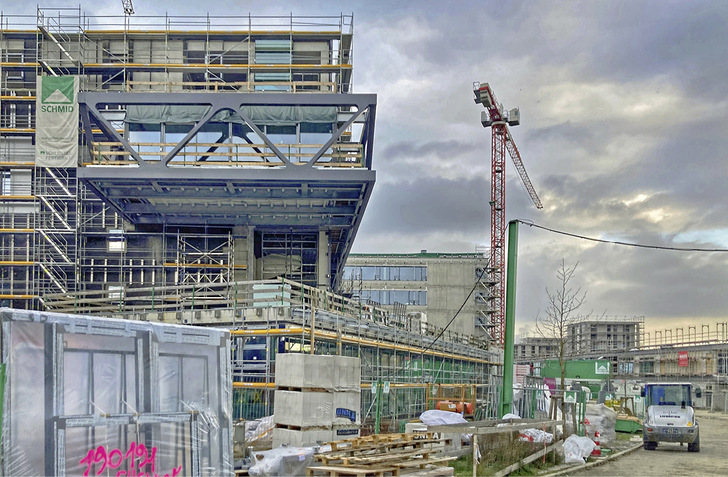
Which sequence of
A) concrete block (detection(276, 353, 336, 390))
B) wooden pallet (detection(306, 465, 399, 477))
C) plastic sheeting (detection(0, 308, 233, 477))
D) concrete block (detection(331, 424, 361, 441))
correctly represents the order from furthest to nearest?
concrete block (detection(331, 424, 361, 441)) → concrete block (detection(276, 353, 336, 390)) → wooden pallet (detection(306, 465, 399, 477)) → plastic sheeting (detection(0, 308, 233, 477))

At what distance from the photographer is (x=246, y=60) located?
39469 millimetres

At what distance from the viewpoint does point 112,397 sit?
926cm

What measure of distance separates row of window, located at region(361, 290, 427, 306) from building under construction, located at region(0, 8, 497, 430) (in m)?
36.2

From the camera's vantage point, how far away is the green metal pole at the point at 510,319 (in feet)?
67.9

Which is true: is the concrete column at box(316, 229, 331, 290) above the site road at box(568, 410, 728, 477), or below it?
above

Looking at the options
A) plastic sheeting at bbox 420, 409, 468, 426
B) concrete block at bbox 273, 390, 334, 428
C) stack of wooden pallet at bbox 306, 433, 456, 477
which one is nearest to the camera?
stack of wooden pallet at bbox 306, 433, 456, 477

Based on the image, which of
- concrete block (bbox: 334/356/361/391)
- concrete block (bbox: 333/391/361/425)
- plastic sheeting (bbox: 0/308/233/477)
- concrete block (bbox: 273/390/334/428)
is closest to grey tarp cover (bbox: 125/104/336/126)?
concrete block (bbox: 334/356/361/391)

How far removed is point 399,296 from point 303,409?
218 ft

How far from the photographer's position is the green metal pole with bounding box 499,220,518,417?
67.9 ft

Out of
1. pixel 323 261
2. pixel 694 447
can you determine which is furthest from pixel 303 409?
pixel 323 261

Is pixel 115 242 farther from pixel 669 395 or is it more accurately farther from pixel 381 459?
pixel 381 459

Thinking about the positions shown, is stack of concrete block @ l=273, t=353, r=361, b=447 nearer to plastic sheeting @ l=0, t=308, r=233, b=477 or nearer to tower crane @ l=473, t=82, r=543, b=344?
plastic sheeting @ l=0, t=308, r=233, b=477

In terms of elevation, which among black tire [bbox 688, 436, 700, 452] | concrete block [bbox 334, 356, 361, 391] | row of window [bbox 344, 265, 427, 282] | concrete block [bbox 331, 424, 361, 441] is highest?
row of window [bbox 344, 265, 427, 282]

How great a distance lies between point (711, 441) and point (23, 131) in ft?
112
